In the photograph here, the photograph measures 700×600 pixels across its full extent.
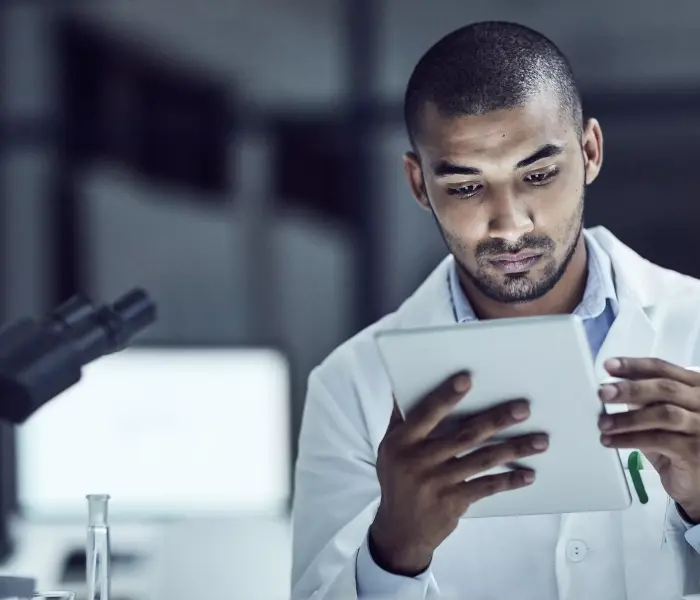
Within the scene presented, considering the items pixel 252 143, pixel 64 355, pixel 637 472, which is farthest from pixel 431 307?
pixel 252 143

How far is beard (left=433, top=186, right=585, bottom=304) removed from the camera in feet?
5.49

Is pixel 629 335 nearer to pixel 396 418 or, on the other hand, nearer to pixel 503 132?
pixel 503 132

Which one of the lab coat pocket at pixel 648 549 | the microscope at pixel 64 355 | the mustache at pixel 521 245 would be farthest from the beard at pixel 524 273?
the microscope at pixel 64 355

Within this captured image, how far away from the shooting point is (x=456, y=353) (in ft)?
4.17

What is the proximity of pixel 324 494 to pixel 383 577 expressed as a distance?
266 millimetres

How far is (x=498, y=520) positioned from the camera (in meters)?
1.68

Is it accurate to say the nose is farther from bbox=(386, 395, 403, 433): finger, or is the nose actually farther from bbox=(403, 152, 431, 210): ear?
bbox=(386, 395, 403, 433): finger

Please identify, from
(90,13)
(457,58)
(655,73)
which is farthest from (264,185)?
(457,58)

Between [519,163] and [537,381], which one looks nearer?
[537,381]

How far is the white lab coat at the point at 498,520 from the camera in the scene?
1607 millimetres

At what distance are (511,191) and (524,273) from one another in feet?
0.39

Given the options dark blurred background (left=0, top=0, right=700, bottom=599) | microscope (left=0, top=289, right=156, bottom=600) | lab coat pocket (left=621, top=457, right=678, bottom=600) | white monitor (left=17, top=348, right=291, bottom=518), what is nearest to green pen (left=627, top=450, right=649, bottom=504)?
lab coat pocket (left=621, top=457, right=678, bottom=600)

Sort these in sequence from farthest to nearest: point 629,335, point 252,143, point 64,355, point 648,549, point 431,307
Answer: point 252,143 → point 431,307 → point 629,335 → point 648,549 → point 64,355

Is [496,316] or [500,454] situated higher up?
[496,316]
